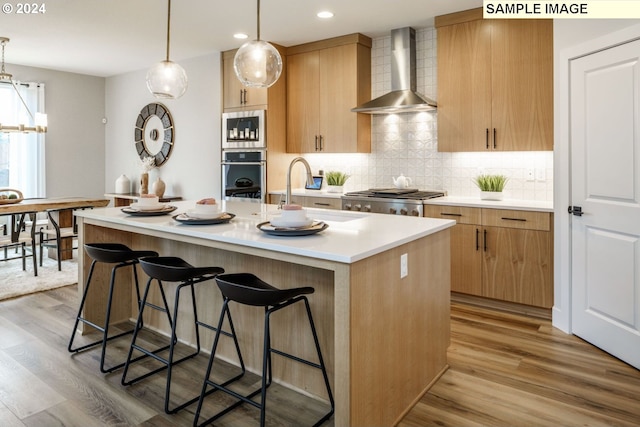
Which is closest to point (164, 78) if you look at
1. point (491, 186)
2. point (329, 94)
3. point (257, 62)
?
point (257, 62)

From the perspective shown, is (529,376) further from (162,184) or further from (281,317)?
(162,184)

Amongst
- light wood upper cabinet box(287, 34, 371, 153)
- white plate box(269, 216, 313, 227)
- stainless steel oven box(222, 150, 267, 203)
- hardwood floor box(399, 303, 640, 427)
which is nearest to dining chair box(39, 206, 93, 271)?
stainless steel oven box(222, 150, 267, 203)

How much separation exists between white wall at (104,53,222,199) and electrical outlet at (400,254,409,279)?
13.0 ft

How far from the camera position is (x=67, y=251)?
5723 mm

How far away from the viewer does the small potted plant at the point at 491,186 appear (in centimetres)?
413

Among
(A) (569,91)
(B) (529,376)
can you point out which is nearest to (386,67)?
(A) (569,91)

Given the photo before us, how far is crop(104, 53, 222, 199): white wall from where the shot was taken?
19.2ft

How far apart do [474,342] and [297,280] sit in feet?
4.89

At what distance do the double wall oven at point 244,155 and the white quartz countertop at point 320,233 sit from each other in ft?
6.94

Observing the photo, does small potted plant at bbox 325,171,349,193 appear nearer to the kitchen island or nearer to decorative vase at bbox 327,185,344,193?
decorative vase at bbox 327,185,344,193

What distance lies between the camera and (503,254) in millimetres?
3766

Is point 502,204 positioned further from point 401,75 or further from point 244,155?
point 244,155

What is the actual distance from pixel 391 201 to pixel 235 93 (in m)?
2.47

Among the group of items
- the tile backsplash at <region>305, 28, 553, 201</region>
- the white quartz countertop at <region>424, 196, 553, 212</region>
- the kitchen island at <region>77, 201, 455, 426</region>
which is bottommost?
the kitchen island at <region>77, 201, 455, 426</region>
